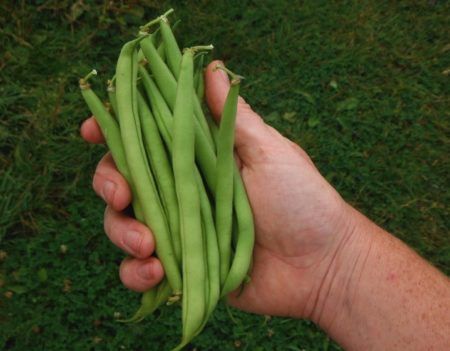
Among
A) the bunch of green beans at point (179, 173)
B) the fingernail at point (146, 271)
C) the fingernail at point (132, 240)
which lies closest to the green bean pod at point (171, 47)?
the bunch of green beans at point (179, 173)

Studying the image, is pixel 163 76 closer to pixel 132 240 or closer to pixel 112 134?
pixel 112 134

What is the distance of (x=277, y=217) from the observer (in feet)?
8.24

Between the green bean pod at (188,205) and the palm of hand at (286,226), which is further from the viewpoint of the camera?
the palm of hand at (286,226)

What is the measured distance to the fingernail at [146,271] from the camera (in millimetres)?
2246

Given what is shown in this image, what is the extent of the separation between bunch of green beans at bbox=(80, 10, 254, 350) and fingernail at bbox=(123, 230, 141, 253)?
Result: 7 cm

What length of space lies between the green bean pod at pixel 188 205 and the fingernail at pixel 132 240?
7.5 inches

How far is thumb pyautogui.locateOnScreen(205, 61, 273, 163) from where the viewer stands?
2.55 metres

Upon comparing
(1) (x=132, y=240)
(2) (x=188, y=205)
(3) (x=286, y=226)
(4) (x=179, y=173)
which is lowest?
(3) (x=286, y=226)

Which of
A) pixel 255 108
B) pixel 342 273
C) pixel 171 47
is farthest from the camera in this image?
pixel 255 108

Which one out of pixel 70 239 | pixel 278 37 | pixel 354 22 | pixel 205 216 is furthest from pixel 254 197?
pixel 354 22

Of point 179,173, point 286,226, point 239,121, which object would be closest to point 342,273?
point 286,226

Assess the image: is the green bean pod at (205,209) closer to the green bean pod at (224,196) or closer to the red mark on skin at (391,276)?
the green bean pod at (224,196)

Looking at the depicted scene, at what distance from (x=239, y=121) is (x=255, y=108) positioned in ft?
4.71

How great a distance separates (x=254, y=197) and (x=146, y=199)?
0.53 meters
